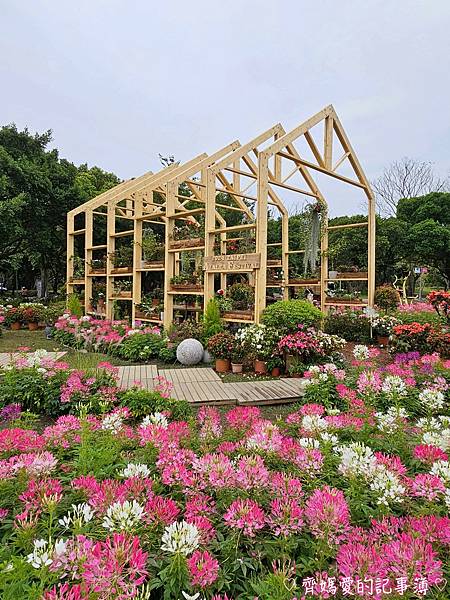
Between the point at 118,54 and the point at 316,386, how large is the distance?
8.29m

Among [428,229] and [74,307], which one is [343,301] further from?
[428,229]

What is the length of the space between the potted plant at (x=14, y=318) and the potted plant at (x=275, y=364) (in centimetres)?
948

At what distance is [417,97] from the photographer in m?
14.1

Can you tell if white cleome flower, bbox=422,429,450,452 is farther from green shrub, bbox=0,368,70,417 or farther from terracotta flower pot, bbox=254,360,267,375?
terracotta flower pot, bbox=254,360,267,375

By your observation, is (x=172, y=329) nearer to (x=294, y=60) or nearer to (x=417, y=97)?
(x=294, y=60)

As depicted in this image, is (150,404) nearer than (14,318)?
Yes

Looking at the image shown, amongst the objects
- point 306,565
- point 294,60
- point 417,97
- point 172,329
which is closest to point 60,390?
point 306,565

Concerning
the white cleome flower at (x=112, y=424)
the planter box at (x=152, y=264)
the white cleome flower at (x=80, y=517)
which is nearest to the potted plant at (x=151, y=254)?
the planter box at (x=152, y=264)

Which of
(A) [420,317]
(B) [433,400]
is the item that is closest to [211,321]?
(A) [420,317]

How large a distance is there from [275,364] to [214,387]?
1407 mm

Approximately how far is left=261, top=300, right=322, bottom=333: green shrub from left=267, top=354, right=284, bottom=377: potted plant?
0.48 meters

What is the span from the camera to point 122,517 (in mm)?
1097

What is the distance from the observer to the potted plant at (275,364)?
20.6ft

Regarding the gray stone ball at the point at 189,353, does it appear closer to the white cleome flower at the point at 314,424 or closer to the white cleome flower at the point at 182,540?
the white cleome flower at the point at 314,424
